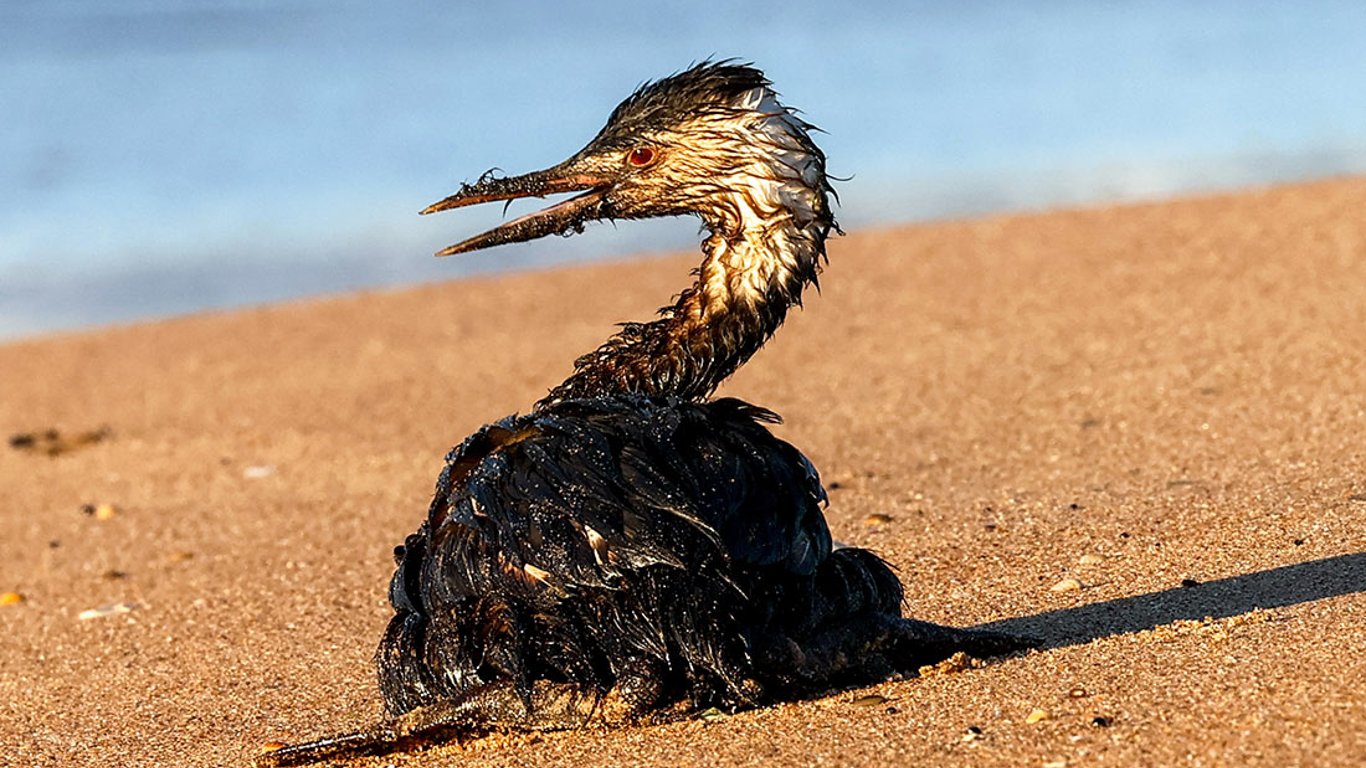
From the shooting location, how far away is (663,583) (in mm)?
4418

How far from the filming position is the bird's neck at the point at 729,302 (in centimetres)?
484

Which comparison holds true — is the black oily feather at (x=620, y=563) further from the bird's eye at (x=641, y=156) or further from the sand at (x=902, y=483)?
the bird's eye at (x=641, y=156)

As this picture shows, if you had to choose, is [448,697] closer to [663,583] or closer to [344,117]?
[663,583]

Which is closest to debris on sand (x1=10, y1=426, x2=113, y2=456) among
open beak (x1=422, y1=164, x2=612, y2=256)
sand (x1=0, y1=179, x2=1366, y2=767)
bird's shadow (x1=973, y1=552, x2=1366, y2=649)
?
sand (x1=0, y1=179, x2=1366, y2=767)

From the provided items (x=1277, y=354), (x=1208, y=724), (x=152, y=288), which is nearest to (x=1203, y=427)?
(x=1277, y=354)

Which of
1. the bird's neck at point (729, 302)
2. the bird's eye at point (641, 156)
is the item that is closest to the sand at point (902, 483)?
the bird's neck at point (729, 302)

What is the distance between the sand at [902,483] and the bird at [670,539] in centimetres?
12

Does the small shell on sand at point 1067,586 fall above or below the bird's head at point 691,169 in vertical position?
below

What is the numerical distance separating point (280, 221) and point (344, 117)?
369 centimetres

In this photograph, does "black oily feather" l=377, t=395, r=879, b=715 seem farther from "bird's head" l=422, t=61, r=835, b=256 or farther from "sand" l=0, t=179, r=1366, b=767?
"bird's head" l=422, t=61, r=835, b=256

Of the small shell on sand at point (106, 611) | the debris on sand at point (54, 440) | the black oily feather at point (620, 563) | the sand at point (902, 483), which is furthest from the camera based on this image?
the debris on sand at point (54, 440)

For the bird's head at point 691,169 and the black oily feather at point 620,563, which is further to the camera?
the bird's head at point 691,169

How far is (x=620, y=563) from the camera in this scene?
4.39 meters

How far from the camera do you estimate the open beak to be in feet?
16.6
